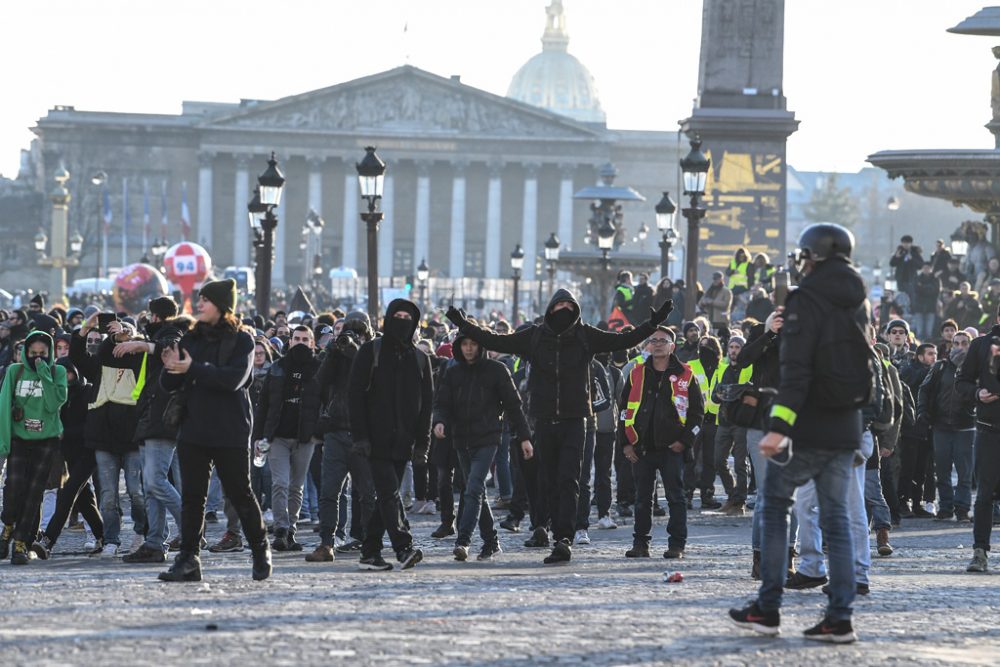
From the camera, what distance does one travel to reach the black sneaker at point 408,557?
11562 millimetres

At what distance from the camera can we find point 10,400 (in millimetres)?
12469

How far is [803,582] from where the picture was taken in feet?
33.9

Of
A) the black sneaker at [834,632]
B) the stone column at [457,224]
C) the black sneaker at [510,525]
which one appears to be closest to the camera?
the black sneaker at [834,632]

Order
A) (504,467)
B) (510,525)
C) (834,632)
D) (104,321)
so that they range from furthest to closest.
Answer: (504,467) < (510,525) < (104,321) < (834,632)

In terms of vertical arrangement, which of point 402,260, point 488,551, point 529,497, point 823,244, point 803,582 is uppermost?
point 402,260

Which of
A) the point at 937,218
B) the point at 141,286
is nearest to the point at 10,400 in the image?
the point at 141,286

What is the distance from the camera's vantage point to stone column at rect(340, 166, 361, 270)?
117938 mm

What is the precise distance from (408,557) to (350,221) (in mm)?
107412

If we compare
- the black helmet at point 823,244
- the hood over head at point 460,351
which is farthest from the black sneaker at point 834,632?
the hood over head at point 460,351

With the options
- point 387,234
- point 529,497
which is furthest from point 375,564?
point 387,234

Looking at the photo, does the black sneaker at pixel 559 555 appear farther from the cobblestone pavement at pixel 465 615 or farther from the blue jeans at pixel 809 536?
the blue jeans at pixel 809 536

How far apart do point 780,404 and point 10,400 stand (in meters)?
5.73

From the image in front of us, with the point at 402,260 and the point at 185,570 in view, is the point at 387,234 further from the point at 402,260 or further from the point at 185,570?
the point at 185,570

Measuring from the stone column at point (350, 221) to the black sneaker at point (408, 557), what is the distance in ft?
349
